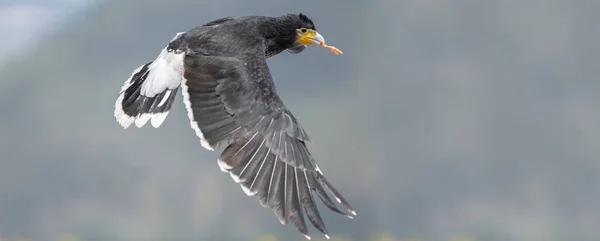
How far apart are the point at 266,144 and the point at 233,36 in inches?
28.7

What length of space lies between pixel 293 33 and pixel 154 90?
80cm

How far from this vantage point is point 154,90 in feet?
13.3

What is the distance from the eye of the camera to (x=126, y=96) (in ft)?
13.9

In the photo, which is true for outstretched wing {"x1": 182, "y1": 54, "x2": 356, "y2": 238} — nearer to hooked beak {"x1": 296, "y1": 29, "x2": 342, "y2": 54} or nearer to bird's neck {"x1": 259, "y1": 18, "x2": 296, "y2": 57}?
bird's neck {"x1": 259, "y1": 18, "x2": 296, "y2": 57}

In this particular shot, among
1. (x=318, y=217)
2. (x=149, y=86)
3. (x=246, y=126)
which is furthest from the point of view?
(x=149, y=86)

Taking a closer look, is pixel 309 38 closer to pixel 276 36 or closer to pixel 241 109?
pixel 276 36

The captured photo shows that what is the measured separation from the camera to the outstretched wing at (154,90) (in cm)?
394

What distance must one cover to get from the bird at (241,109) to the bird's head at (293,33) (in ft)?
0.05

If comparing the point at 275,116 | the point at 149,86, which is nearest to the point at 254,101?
the point at 275,116

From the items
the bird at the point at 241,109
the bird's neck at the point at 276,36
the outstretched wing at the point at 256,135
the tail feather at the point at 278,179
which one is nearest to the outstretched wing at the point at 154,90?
the bird at the point at 241,109

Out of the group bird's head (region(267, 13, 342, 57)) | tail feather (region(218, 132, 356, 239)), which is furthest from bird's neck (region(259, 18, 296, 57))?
tail feather (region(218, 132, 356, 239))

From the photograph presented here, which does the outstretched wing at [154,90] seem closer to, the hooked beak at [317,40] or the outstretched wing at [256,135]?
the outstretched wing at [256,135]

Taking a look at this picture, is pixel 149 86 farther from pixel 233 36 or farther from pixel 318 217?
pixel 318 217

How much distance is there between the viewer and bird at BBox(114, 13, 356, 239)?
11.0 feet
